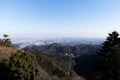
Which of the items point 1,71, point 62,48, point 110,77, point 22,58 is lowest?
point 62,48

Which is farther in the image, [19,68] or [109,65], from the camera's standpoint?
[109,65]

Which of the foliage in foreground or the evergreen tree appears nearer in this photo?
the foliage in foreground

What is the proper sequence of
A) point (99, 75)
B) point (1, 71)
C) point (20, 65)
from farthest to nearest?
point (99, 75) < point (1, 71) < point (20, 65)

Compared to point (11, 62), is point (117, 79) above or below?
below

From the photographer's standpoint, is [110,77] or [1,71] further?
[110,77]

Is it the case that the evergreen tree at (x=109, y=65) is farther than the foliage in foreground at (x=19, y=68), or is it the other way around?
the evergreen tree at (x=109, y=65)

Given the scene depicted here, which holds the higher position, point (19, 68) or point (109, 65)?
point (19, 68)

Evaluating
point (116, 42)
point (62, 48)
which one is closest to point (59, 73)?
point (116, 42)

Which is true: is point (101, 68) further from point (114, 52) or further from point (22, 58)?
point (22, 58)
